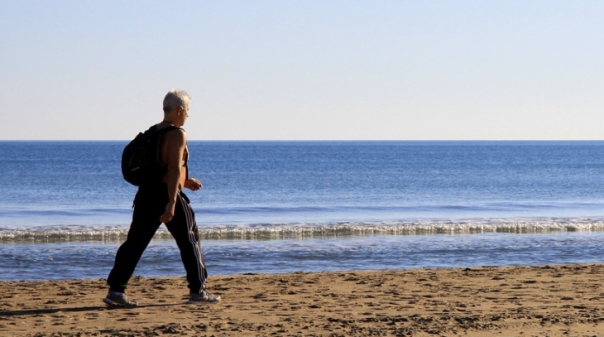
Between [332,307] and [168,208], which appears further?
[332,307]

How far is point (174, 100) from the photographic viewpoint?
7363 millimetres

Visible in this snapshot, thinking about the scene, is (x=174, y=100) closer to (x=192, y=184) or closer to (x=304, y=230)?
(x=192, y=184)

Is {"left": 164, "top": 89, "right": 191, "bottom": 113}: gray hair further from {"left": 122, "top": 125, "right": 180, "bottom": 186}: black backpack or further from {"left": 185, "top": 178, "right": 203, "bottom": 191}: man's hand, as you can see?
{"left": 185, "top": 178, "right": 203, "bottom": 191}: man's hand

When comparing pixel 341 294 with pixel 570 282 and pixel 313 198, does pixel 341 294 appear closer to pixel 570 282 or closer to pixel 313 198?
pixel 570 282

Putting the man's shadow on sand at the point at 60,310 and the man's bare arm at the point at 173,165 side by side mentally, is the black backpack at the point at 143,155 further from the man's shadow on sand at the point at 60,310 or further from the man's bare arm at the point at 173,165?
the man's shadow on sand at the point at 60,310

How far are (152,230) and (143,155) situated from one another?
25.0 inches

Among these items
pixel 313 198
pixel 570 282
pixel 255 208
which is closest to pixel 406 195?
pixel 313 198

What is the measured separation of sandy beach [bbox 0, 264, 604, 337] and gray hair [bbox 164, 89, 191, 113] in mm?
1613

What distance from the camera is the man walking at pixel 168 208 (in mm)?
7273

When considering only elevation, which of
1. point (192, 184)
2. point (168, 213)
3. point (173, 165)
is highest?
point (173, 165)

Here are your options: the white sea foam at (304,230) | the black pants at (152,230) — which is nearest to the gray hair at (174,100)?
the black pants at (152,230)

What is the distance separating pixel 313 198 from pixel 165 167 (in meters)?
31.0

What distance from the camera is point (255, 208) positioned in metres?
30.7

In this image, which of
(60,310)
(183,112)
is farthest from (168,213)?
(60,310)
